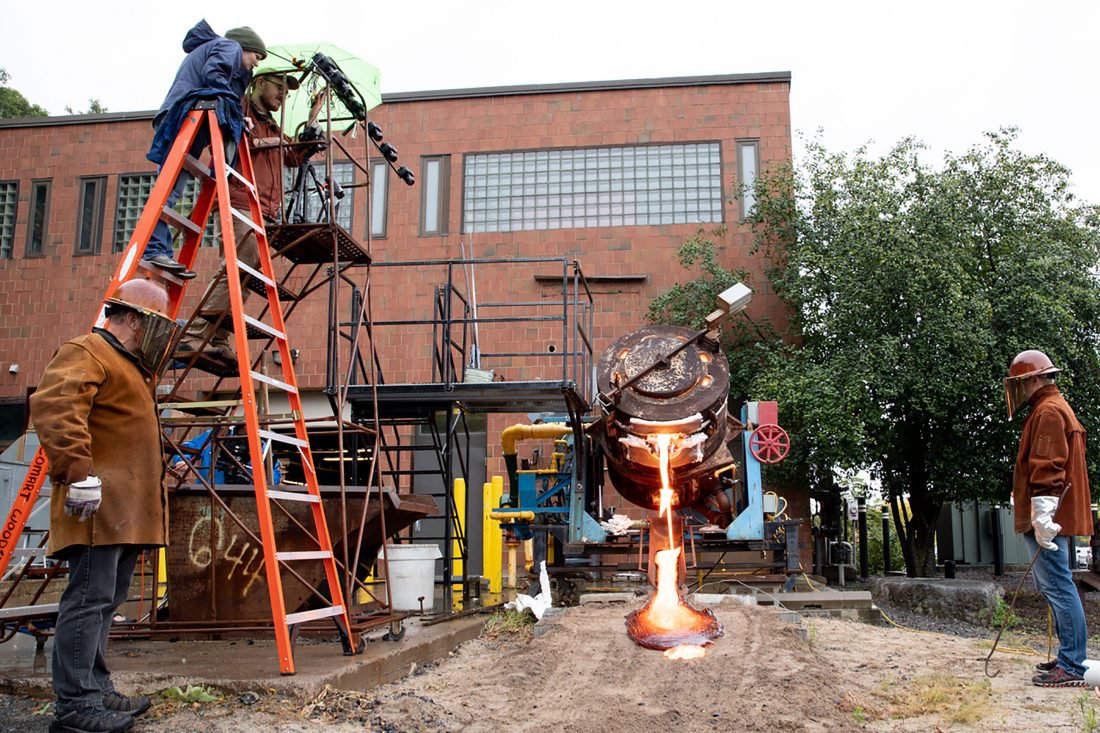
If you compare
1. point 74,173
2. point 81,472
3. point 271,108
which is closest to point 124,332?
point 81,472

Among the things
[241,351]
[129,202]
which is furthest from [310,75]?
[129,202]

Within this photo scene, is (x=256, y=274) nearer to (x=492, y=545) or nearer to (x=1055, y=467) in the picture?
(x=1055, y=467)

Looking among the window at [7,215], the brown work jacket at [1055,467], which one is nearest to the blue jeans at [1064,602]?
the brown work jacket at [1055,467]

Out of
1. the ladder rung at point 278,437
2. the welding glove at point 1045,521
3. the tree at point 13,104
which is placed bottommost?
the welding glove at point 1045,521

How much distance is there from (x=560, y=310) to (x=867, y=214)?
16.7 feet

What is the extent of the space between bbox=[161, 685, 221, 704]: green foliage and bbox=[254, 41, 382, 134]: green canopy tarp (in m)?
4.31

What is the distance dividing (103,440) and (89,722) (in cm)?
119

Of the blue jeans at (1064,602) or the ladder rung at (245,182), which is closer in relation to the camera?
the ladder rung at (245,182)

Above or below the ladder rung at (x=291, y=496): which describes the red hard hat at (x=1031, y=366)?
above

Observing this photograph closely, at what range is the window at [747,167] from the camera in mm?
16297

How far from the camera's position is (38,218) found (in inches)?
706

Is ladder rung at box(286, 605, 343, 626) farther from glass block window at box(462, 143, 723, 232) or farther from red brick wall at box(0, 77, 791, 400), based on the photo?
glass block window at box(462, 143, 723, 232)

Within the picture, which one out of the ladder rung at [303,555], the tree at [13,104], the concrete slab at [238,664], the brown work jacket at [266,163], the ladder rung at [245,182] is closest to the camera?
the concrete slab at [238,664]

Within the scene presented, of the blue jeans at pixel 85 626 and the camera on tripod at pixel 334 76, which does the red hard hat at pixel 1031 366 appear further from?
the blue jeans at pixel 85 626
